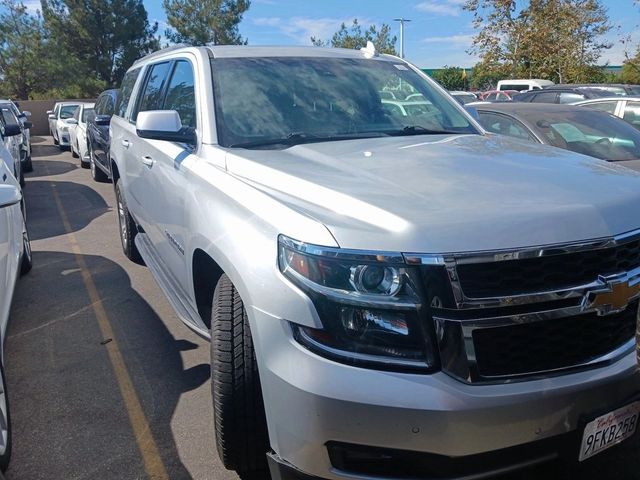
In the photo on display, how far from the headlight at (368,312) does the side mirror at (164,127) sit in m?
1.67

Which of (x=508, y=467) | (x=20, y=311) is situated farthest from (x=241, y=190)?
(x=20, y=311)

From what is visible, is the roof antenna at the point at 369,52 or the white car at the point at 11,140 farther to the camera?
the white car at the point at 11,140

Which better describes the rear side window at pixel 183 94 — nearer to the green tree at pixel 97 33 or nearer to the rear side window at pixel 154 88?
the rear side window at pixel 154 88

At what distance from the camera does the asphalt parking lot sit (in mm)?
3016

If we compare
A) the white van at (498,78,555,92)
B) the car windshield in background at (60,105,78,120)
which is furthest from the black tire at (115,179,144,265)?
the white van at (498,78,555,92)

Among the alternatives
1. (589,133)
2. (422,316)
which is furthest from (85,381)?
(589,133)

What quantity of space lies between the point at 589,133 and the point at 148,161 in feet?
15.5

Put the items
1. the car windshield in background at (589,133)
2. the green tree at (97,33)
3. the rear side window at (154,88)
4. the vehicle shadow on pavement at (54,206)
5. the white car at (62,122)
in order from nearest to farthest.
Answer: the rear side window at (154,88) < the car windshield in background at (589,133) < the vehicle shadow on pavement at (54,206) < the white car at (62,122) < the green tree at (97,33)

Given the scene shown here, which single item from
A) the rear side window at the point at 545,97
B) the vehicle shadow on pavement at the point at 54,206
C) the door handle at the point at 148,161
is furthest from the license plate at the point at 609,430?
the rear side window at the point at 545,97

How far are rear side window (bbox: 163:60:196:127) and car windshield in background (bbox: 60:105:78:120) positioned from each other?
62.4ft

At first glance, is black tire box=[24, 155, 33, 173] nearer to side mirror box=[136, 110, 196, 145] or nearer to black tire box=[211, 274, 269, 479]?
side mirror box=[136, 110, 196, 145]

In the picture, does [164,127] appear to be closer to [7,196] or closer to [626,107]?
[7,196]

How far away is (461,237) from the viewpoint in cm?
204

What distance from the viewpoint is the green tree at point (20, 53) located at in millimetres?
36219
